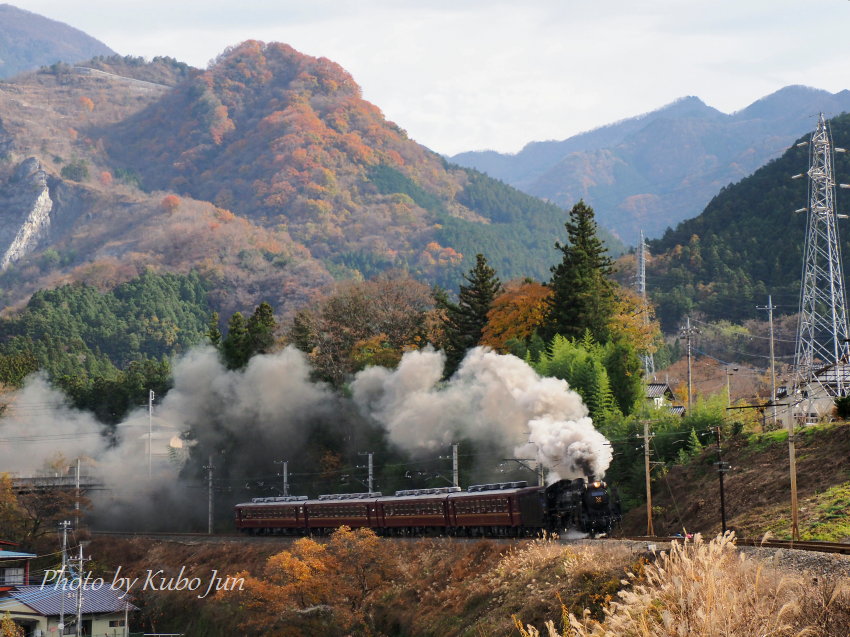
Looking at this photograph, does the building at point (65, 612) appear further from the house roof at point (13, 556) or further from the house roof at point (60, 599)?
the house roof at point (13, 556)

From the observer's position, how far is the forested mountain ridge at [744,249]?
119875 mm

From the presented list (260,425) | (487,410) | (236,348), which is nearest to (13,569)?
(260,425)

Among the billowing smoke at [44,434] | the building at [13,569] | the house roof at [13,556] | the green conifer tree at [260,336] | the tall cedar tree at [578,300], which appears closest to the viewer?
the house roof at [13,556]

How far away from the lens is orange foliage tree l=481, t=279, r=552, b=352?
82.9m

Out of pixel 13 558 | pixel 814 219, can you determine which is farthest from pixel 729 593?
pixel 13 558

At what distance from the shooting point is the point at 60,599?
60.7 metres

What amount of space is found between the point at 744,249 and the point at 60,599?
87192 mm

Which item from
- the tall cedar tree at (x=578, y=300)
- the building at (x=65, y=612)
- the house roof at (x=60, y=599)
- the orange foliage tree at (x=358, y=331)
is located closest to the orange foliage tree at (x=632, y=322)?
the tall cedar tree at (x=578, y=300)

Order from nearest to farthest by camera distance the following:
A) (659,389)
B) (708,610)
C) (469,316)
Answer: (708,610)
(469,316)
(659,389)

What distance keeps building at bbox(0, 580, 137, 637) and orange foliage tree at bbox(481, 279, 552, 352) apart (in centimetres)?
3200

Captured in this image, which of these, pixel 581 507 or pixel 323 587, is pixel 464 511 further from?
pixel 581 507

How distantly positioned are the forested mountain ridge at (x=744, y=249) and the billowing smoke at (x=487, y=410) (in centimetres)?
5128

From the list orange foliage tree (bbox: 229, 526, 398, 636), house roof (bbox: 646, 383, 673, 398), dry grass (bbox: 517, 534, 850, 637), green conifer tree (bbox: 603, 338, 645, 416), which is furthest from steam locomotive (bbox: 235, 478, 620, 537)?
house roof (bbox: 646, 383, 673, 398)

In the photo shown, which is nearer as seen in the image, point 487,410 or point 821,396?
point 821,396
